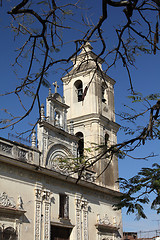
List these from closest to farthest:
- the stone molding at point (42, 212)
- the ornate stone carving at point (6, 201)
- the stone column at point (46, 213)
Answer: the ornate stone carving at point (6, 201)
the stone molding at point (42, 212)
the stone column at point (46, 213)

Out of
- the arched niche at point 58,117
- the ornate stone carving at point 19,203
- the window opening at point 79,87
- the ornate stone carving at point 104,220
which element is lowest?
the ornate stone carving at point 104,220

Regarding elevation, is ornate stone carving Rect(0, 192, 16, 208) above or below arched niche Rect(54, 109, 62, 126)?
below

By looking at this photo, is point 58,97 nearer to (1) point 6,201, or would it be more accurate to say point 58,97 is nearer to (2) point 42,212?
(2) point 42,212

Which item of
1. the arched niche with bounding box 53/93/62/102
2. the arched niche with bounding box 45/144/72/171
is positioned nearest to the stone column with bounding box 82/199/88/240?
the arched niche with bounding box 45/144/72/171

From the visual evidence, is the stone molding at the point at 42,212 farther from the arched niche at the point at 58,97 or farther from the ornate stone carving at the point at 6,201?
the arched niche at the point at 58,97

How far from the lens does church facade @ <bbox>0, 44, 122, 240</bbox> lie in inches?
607

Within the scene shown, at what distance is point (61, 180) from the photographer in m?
18.4

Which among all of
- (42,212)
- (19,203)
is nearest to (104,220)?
(42,212)

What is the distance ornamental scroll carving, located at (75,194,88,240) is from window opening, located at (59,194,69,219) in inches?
34.3

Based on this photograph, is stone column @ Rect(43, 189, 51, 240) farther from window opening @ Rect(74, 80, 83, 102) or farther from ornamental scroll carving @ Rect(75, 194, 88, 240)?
window opening @ Rect(74, 80, 83, 102)

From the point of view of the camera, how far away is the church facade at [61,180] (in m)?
15.4

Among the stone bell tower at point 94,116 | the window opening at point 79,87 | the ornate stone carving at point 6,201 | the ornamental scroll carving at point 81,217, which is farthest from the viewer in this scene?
the window opening at point 79,87

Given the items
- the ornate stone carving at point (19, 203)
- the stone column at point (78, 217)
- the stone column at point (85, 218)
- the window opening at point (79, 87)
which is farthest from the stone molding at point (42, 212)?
the window opening at point (79, 87)

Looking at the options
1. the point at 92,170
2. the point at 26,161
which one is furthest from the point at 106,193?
the point at 26,161
